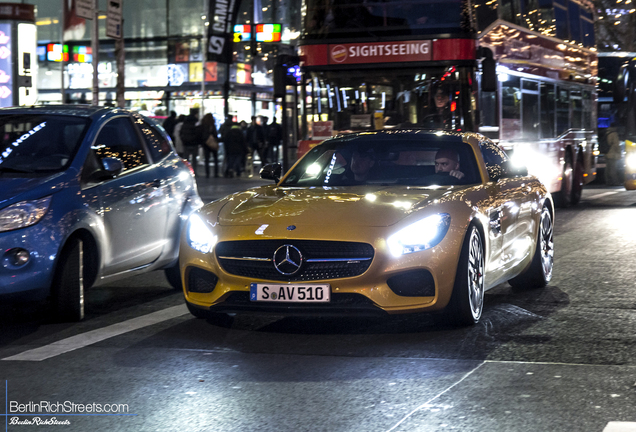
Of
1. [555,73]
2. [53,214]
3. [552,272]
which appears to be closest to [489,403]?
[53,214]

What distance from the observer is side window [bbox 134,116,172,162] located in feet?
28.8

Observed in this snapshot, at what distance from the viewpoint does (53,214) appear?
7176 mm

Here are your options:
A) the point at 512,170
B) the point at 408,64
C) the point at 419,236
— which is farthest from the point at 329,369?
the point at 408,64

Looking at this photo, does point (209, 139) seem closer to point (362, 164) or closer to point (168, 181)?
point (168, 181)

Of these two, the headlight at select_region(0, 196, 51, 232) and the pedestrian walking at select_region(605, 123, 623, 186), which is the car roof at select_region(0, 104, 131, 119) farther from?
the pedestrian walking at select_region(605, 123, 623, 186)

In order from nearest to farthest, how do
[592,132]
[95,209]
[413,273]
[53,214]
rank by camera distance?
[413,273] → [53,214] → [95,209] → [592,132]

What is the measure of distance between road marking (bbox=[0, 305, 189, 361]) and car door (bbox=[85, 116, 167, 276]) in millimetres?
534

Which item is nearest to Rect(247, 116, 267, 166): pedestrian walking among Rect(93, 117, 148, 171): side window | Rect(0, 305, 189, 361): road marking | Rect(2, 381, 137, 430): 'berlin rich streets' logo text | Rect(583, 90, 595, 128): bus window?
Rect(583, 90, 595, 128): bus window

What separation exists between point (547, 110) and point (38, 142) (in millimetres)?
12831

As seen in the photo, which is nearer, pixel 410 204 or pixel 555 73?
pixel 410 204

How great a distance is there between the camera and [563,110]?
20.1m

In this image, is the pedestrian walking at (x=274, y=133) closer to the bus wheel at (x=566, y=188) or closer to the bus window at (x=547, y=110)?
the bus wheel at (x=566, y=188)

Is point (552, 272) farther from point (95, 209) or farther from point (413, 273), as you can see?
point (95, 209)

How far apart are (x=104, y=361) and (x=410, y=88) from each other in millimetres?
9160
